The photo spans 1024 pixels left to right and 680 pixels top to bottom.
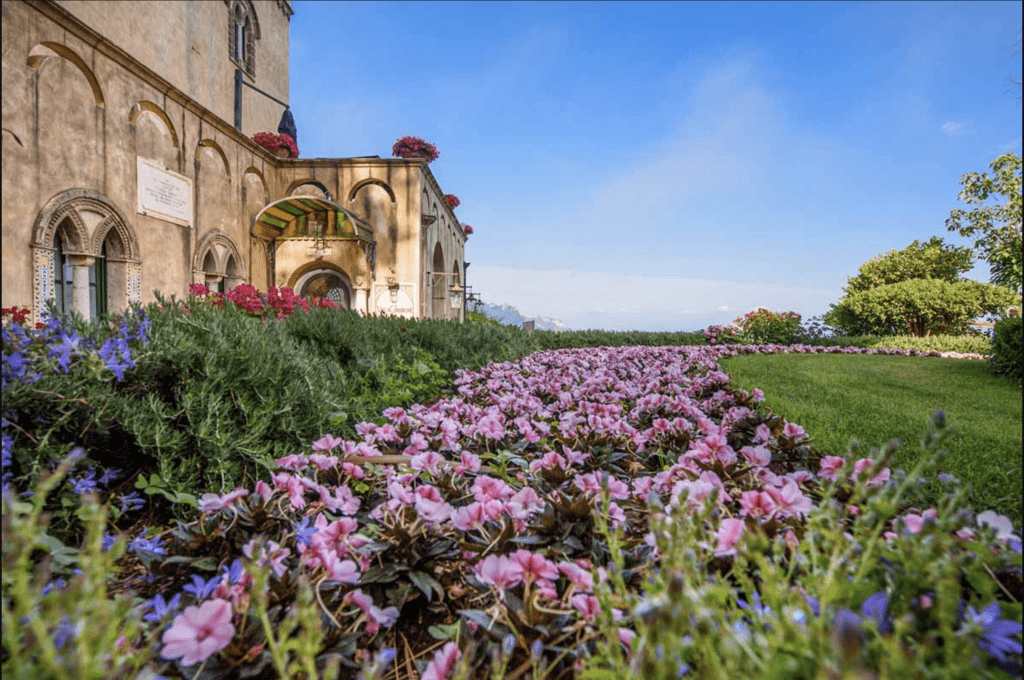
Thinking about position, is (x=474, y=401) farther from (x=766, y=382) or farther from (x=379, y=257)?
(x=379, y=257)

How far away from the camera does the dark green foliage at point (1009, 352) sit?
62.8 inches

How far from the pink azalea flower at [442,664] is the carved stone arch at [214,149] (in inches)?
508

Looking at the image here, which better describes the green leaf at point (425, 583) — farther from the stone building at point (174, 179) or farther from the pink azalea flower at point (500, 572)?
the stone building at point (174, 179)

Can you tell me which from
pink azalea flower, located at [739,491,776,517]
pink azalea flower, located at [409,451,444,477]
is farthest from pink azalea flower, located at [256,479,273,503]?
pink azalea flower, located at [739,491,776,517]

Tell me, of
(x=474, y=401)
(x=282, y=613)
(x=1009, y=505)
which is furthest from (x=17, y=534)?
(x=474, y=401)

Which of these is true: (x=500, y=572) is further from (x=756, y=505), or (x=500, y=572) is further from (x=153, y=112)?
(x=153, y=112)

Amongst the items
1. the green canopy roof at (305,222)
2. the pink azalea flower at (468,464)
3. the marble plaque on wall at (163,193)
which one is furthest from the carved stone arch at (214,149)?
the pink azalea flower at (468,464)

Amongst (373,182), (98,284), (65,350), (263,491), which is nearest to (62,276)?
(98,284)

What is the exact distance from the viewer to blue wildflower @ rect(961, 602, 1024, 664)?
76cm

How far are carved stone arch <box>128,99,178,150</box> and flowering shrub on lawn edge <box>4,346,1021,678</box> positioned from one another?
1040 cm

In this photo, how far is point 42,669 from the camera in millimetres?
730

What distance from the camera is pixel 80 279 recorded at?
823cm

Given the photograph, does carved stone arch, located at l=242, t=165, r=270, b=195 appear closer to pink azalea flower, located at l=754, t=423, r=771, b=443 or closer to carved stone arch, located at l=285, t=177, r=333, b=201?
carved stone arch, located at l=285, t=177, r=333, b=201

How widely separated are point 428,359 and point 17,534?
Answer: 4.15 m
